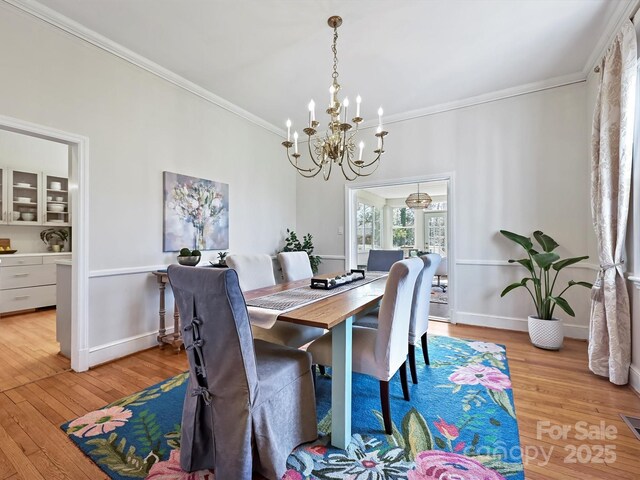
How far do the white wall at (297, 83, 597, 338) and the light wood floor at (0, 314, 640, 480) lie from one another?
765 millimetres

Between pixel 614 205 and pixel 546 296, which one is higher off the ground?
pixel 614 205

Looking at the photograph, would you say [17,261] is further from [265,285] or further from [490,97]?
[490,97]

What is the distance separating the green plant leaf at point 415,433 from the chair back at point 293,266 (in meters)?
1.47

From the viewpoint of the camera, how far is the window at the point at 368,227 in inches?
299

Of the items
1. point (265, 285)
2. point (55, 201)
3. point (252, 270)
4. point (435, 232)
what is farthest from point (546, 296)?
point (55, 201)

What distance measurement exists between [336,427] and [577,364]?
2.42m

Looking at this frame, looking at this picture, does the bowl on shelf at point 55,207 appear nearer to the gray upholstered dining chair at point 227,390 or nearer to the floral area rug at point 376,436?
the floral area rug at point 376,436

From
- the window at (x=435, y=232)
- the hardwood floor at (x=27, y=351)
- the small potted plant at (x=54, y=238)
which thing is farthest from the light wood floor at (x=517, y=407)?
the window at (x=435, y=232)

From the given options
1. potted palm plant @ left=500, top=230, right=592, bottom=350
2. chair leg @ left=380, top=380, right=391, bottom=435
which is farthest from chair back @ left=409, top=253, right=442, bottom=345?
potted palm plant @ left=500, top=230, right=592, bottom=350

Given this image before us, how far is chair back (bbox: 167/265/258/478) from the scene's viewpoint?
47.9 inches

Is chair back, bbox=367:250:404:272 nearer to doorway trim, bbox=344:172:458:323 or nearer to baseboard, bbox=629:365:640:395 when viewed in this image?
doorway trim, bbox=344:172:458:323

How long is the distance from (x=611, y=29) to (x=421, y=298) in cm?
269

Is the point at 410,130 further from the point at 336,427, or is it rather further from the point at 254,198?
the point at 336,427

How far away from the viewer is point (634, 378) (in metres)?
2.19
